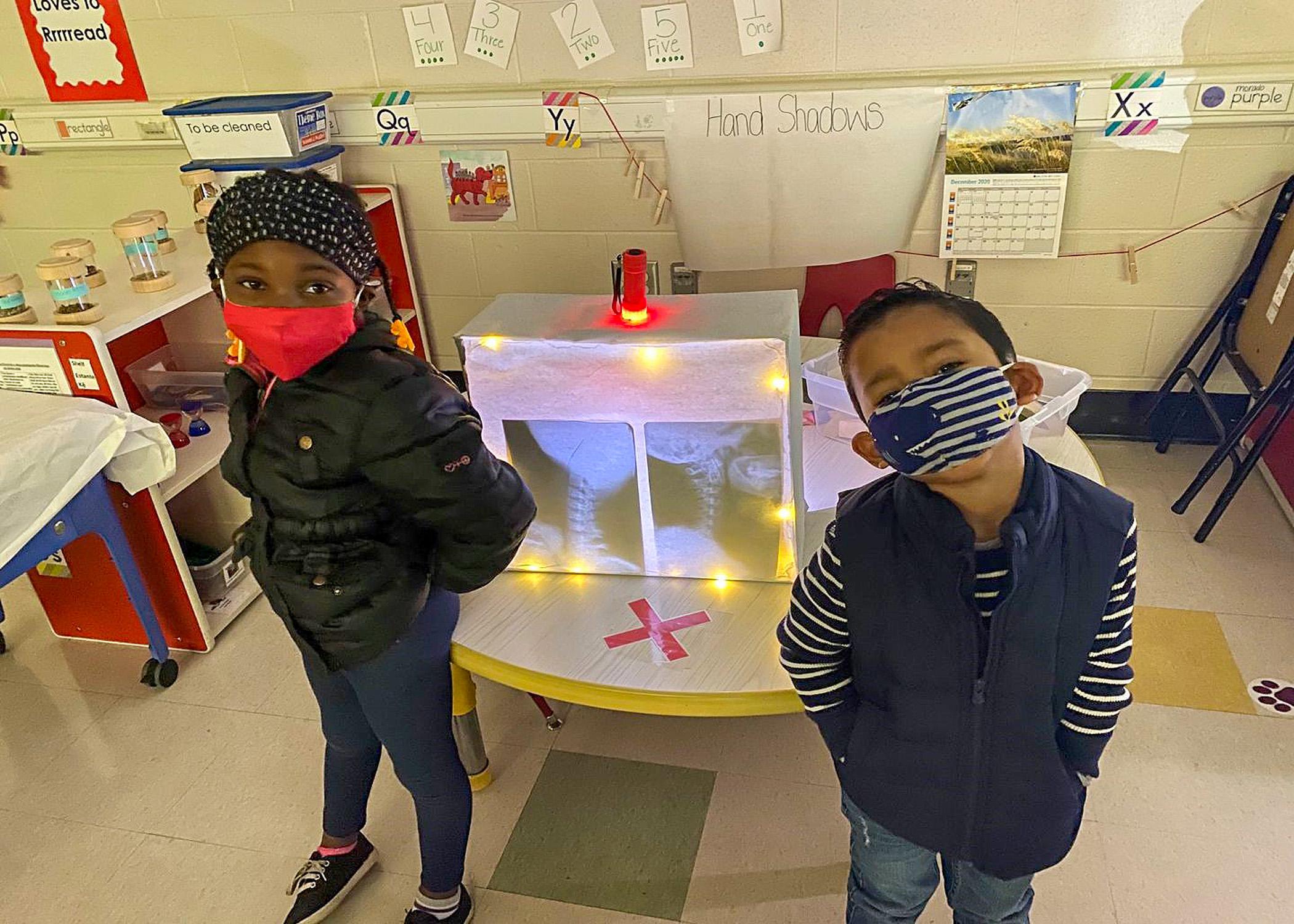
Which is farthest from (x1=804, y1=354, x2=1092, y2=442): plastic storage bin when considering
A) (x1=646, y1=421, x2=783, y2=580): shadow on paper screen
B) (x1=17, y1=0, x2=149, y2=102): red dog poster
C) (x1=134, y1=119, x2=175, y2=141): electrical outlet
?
(x1=17, y1=0, x2=149, y2=102): red dog poster

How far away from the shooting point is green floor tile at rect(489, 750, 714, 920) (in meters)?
1.58

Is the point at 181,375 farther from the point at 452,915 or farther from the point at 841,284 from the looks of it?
the point at 841,284

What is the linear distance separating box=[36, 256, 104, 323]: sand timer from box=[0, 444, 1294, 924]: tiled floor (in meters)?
0.83

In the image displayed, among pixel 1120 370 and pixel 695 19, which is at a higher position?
pixel 695 19

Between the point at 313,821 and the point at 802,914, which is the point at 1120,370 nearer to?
the point at 802,914

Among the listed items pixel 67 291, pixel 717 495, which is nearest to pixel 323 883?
pixel 717 495

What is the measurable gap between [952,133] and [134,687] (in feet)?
8.00

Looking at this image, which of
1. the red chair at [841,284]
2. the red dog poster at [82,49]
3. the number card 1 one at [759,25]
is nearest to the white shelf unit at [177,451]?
the red dog poster at [82,49]

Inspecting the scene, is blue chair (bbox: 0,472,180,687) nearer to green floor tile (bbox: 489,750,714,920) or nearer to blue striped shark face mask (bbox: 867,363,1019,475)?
green floor tile (bbox: 489,750,714,920)

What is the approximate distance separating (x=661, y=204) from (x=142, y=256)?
4.48 feet

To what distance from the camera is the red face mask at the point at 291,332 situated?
1.07 metres

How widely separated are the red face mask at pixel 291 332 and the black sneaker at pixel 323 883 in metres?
0.91

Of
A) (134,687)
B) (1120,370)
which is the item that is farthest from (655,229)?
(134,687)

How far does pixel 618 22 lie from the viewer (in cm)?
252
